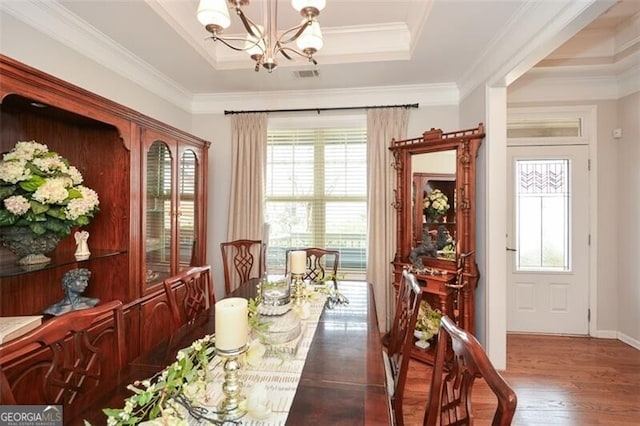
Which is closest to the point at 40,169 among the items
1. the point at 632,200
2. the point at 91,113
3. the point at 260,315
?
the point at 91,113

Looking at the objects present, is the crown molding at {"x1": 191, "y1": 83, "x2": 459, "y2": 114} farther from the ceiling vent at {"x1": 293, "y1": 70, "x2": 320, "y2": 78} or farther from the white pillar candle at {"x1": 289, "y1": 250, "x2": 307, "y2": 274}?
the white pillar candle at {"x1": 289, "y1": 250, "x2": 307, "y2": 274}

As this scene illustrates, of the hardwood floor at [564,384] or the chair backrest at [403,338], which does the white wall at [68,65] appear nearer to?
the chair backrest at [403,338]

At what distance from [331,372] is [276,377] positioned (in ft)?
0.70

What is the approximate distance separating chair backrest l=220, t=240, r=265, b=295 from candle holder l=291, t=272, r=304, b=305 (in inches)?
49.4

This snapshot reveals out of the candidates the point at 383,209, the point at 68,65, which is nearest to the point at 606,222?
the point at 383,209

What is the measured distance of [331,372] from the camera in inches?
46.4

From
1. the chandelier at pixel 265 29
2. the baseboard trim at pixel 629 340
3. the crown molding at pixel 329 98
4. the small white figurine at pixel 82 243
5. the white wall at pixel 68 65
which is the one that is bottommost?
the baseboard trim at pixel 629 340

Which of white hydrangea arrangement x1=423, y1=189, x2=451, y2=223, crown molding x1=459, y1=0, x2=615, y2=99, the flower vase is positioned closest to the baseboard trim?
white hydrangea arrangement x1=423, y1=189, x2=451, y2=223

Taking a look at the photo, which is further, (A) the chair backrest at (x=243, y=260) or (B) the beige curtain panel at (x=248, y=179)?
(B) the beige curtain panel at (x=248, y=179)

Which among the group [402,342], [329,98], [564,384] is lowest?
[564,384]

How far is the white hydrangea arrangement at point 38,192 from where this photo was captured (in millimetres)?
1552

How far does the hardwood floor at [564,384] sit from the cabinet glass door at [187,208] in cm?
228

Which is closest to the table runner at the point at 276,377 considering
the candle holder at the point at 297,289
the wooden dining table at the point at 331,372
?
the wooden dining table at the point at 331,372

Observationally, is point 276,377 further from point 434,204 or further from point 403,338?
point 434,204
